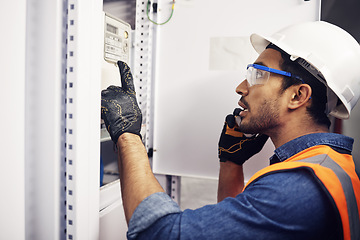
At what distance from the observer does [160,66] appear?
1.23m

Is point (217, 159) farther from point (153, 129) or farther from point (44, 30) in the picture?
point (44, 30)

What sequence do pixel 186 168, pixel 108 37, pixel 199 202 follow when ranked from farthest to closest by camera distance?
1. pixel 199 202
2. pixel 186 168
3. pixel 108 37

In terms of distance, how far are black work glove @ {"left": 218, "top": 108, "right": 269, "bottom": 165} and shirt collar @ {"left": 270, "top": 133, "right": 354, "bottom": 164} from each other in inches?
9.4

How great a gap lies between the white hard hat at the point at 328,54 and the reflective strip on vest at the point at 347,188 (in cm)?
28

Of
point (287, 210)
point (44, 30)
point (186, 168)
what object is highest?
point (44, 30)

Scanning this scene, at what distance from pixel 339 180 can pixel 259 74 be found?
437mm

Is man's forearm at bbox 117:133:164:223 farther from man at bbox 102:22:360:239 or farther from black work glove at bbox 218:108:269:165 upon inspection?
black work glove at bbox 218:108:269:165

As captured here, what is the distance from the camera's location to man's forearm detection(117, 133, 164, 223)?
64 centimetres

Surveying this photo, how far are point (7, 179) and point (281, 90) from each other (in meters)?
0.83

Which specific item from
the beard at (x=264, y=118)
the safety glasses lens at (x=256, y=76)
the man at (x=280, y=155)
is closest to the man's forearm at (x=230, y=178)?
the man at (x=280, y=155)

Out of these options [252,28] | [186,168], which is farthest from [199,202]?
[252,28]

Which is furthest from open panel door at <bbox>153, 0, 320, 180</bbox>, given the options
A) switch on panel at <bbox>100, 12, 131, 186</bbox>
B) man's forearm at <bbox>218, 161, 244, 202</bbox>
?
switch on panel at <bbox>100, 12, 131, 186</bbox>

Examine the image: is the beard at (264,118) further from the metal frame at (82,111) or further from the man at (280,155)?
the metal frame at (82,111)

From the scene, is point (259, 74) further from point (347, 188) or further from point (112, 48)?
point (112, 48)
